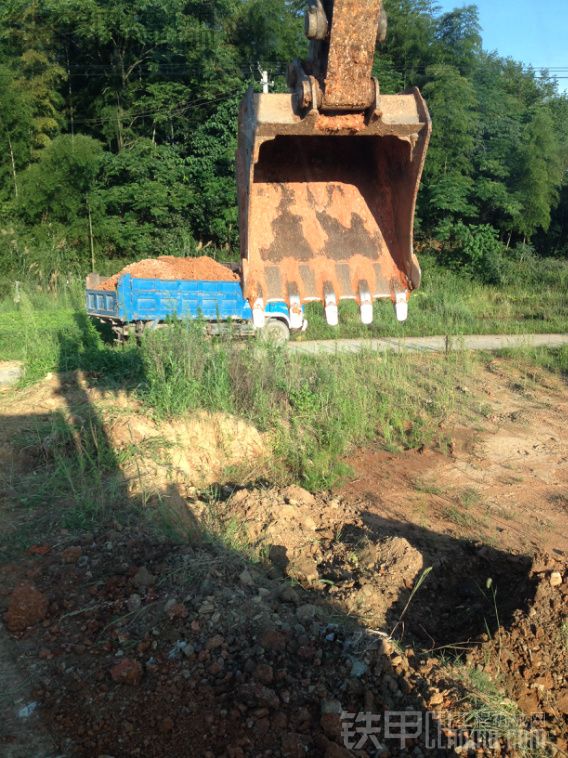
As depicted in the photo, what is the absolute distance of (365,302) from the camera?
3652 mm

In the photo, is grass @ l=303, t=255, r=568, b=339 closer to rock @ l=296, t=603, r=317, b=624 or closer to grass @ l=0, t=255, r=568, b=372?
grass @ l=0, t=255, r=568, b=372

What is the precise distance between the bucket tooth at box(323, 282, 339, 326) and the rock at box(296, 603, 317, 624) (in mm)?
1400

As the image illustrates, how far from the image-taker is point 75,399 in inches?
269

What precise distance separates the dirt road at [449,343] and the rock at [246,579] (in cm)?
750

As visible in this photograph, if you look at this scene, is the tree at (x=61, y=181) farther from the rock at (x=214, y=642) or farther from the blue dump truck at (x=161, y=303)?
the rock at (x=214, y=642)

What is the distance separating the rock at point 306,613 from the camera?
3.24 m

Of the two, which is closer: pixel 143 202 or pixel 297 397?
pixel 297 397

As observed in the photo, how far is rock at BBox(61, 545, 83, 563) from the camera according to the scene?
3855 mm

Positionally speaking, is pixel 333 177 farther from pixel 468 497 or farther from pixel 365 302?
pixel 468 497

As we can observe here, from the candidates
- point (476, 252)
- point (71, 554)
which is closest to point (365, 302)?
point (71, 554)

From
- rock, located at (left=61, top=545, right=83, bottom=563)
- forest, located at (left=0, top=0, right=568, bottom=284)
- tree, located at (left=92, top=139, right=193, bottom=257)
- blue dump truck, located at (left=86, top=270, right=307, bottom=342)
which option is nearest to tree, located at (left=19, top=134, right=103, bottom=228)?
forest, located at (left=0, top=0, right=568, bottom=284)

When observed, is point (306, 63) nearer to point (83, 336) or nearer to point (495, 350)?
point (83, 336)

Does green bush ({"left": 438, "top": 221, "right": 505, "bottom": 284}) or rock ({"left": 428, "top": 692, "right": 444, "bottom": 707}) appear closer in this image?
rock ({"left": 428, "top": 692, "right": 444, "bottom": 707})

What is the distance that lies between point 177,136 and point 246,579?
22.0 metres
